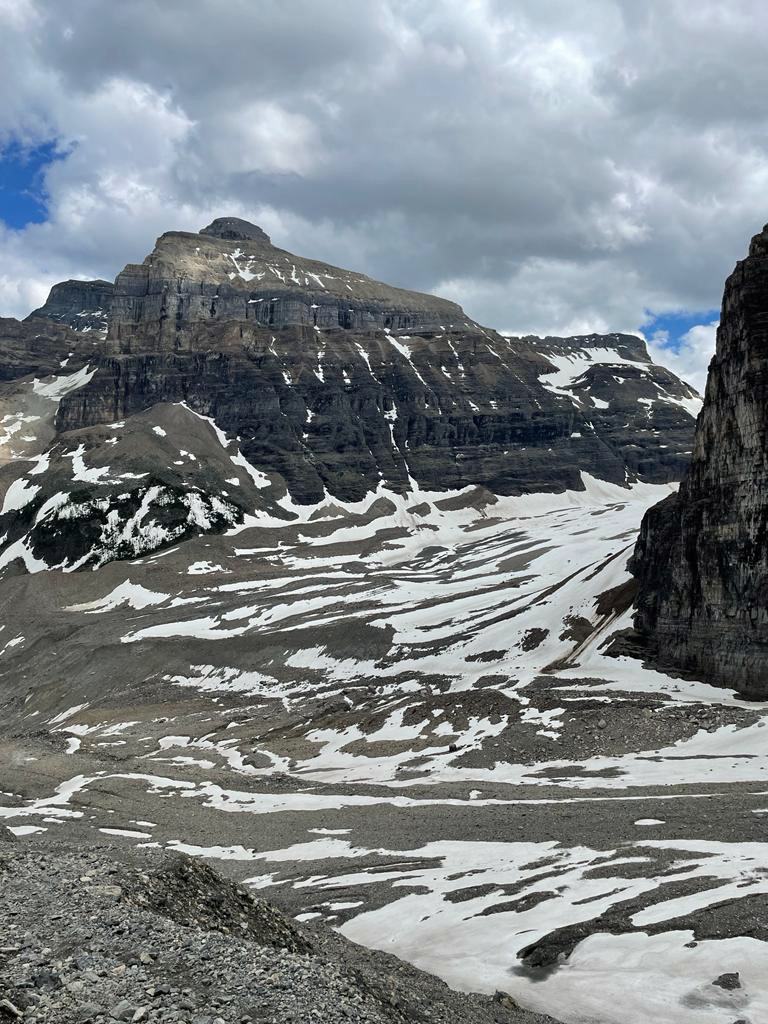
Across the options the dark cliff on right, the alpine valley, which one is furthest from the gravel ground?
the dark cliff on right

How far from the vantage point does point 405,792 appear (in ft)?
174

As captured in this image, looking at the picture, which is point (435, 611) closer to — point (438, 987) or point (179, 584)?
point (179, 584)

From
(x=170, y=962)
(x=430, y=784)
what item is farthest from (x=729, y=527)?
(x=170, y=962)

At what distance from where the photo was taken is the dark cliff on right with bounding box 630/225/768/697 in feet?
218

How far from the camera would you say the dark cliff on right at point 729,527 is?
66.5 meters

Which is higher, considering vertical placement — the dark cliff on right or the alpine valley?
the dark cliff on right

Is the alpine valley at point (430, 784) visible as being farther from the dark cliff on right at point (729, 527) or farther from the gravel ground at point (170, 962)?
the dark cliff on right at point (729, 527)

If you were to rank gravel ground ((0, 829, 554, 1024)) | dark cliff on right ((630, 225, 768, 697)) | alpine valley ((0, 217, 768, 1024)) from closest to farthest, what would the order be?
1. gravel ground ((0, 829, 554, 1024))
2. alpine valley ((0, 217, 768, 1024))
3. dark cliff on right ((630, 225, 768, 697))

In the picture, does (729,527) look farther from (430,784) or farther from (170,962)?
(170,962)

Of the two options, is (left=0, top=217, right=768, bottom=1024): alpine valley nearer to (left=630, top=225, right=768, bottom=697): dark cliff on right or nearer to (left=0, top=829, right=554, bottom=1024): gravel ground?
(left=0, top=829, right=554, bottom=1024): gravel ground

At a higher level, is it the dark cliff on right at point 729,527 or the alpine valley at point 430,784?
the dark cliff on right at point 729,527

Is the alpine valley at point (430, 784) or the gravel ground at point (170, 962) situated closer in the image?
the gravel ground at point (170, 962)

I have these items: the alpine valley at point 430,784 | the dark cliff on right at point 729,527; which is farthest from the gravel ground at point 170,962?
the dark cliff on right at point 729,527

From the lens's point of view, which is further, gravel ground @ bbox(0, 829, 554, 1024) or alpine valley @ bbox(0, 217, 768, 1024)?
alpine valley @ bbox(0, 217, 768, 1024)
